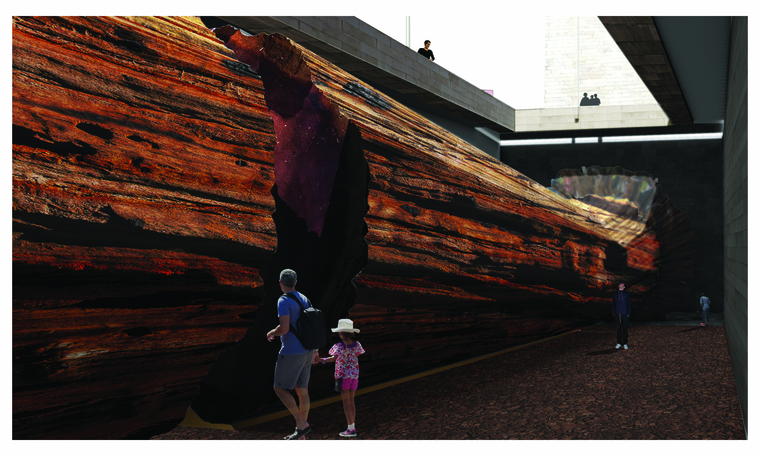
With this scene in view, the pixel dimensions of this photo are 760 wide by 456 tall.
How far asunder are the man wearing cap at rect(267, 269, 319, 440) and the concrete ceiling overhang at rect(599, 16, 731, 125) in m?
5.15

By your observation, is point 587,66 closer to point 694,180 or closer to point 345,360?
point 694,180

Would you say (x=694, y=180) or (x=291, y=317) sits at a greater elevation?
(x=694, y=180)

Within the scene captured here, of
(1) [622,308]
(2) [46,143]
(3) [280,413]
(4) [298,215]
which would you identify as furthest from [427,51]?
(2) [46,143]

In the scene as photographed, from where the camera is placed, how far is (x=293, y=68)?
353 cm

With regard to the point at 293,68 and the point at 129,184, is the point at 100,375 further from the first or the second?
the point at 293,68

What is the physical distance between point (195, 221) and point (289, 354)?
0.89 meters

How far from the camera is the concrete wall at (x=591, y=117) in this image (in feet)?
39.2

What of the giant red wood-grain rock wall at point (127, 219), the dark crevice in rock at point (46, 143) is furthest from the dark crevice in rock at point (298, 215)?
the dark crevice in rock at point (46, 143)

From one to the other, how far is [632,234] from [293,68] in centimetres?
633

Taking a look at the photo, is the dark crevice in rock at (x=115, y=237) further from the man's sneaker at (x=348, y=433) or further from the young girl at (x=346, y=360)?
the man's sneaker at (x=348, y=433)

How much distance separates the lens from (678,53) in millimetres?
7438

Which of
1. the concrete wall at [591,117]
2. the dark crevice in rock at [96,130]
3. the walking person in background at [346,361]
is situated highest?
the concrete wall at [591,117]

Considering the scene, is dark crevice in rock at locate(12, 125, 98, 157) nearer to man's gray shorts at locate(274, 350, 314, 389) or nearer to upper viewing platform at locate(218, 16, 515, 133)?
man's gray shorts at locate(274, 350, 314, 389)

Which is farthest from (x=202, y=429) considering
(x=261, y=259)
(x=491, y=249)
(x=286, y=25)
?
(x=286, y=25)
